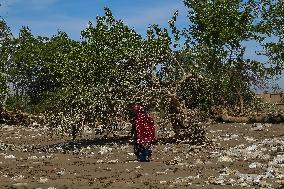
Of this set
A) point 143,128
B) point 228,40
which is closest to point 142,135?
point 143,128

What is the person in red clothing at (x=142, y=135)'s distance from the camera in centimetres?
1546

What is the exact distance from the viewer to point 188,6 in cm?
Answer: 4541

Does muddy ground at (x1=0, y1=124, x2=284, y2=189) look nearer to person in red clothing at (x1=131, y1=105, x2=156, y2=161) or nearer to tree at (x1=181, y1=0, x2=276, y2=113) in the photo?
person in red clothing at (x1=131, y1=105, x2=156, y2=161)

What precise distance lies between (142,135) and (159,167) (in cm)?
208

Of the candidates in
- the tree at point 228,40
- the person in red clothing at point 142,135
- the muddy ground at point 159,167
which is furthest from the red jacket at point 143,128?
the tree at point 228,40

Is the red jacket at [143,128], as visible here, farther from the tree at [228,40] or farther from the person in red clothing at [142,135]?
the tree at [228,40]

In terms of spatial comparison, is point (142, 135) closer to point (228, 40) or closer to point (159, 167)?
point (159, 167)

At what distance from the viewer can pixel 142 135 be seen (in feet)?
51.7

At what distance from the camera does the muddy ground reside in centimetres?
1120

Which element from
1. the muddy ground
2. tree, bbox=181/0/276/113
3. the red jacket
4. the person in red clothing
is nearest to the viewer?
the muddy ground

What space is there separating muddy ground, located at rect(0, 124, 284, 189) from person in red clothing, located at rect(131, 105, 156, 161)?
1.28 ft

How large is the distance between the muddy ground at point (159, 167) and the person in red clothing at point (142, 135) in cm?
39

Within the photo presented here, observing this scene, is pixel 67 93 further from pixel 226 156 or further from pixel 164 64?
pixel 226 156

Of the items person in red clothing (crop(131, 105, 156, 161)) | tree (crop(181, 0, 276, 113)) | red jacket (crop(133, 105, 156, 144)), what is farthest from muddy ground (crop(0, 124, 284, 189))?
tree (crop(181, 0, 276, 113))
